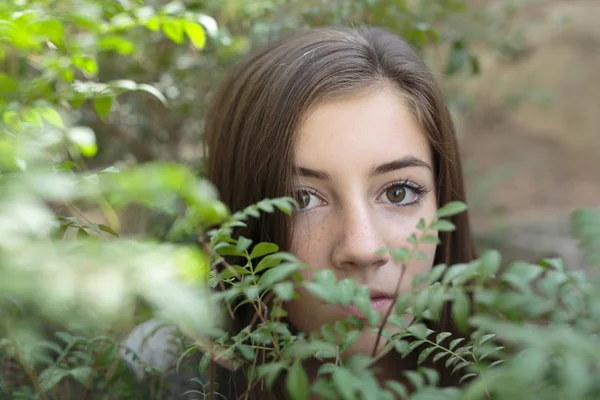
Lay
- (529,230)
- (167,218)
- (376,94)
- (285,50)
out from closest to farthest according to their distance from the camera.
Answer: (376,94) → (285,50) → (167,218) → (529,230)

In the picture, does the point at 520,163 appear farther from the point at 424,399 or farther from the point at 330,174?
the point at 424,399

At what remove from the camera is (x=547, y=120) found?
210 inches

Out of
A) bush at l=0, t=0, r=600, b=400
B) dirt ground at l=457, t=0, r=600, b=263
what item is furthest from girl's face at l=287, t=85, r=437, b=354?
dirt ground at l=457, t=0, r=600, b=263

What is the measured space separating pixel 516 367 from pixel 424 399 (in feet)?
0.34

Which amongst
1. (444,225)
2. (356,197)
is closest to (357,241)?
(356,197)

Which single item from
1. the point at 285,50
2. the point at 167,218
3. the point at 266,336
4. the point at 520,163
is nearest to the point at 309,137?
the point at 285,50

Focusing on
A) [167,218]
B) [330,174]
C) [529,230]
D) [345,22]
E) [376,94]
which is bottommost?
[529,230]

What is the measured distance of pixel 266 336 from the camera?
79 centimetres

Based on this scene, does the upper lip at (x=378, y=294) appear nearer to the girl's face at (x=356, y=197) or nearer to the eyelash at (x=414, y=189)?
the girl's face at (x=356, y=197)

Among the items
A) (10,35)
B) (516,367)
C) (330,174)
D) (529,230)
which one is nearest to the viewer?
(516,367)

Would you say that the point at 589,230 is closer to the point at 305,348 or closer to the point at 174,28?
the point at 305,348

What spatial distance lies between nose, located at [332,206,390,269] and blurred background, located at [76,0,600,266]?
0.46m

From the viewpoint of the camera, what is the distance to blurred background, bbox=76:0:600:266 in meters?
1.88

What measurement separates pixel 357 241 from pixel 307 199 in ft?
0.55
